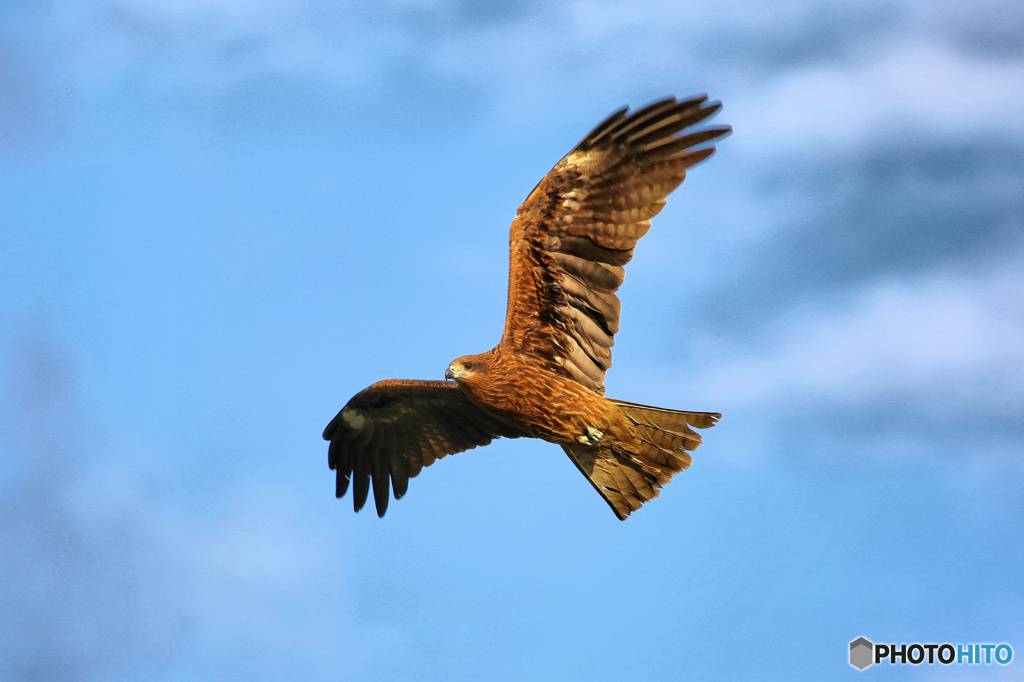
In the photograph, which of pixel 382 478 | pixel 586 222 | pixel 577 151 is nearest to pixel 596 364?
pixel 586 222

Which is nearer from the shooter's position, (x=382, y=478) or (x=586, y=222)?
(x=586, y=222)

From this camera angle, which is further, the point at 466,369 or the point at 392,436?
the point at 392,436

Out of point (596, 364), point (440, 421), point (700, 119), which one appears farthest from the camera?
point (440, 421)

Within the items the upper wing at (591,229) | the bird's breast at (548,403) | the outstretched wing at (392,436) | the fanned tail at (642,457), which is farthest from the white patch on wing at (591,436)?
the outstretched wing at (392,436)

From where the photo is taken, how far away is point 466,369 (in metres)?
10.5

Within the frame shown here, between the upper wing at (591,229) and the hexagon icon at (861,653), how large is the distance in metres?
4.52

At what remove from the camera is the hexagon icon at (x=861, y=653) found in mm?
12414

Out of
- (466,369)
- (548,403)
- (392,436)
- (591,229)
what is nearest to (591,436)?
(548,403)

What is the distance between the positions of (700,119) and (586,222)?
1.39 m

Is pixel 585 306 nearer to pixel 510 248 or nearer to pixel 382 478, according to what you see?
pixel 510 248

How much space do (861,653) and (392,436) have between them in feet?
18.9

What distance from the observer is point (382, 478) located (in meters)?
12.7

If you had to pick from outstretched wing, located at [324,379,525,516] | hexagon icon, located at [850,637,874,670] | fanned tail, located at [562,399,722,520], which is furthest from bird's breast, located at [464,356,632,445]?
hexagon icon, located at [850,637,874,670]

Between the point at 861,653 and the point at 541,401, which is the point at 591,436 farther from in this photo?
the point at 861,653
